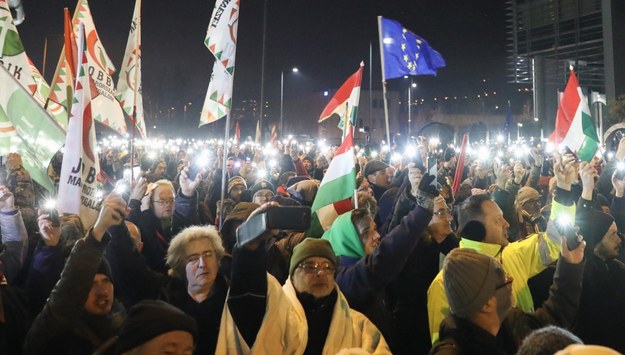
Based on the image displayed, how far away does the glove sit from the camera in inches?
172

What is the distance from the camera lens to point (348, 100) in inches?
328

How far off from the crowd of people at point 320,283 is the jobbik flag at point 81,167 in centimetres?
15

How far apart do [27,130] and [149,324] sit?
12.0 ft

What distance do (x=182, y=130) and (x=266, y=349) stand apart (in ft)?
217

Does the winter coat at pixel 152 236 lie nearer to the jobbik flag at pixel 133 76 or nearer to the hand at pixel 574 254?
the jobbik flag at pixel 133 76

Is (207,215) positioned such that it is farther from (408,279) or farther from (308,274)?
(308,274)

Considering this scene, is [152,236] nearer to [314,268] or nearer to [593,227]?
[314,268]

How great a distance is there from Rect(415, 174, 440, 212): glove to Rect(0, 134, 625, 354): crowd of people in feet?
0.04

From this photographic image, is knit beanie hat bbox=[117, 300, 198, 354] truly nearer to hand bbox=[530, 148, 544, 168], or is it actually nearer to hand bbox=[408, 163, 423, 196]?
hand bbox=[408, 163, 423, 196]

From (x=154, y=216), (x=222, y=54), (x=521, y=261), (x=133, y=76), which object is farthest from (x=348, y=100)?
(x=521, y=261)

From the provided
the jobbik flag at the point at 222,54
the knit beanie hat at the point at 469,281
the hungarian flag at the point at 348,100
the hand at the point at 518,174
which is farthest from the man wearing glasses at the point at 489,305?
the hand at the point at 518,174

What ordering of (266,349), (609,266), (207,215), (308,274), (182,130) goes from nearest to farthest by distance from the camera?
(266,349), (308,274), (609,266), (207,215), (182,130)

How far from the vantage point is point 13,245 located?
4.86 m

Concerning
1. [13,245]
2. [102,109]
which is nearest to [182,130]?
[102,109]
